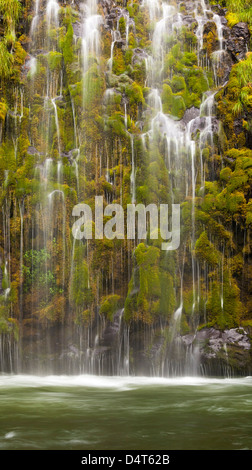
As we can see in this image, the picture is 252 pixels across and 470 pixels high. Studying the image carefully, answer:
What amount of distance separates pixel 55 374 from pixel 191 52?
952cm

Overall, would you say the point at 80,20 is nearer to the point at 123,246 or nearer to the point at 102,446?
the point at 123,246

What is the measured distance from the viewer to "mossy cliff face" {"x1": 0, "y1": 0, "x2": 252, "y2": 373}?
976cm

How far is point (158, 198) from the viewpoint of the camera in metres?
10.6

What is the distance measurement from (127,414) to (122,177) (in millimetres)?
6411

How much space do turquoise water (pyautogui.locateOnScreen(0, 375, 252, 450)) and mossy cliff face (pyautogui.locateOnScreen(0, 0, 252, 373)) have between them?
1.33 metres

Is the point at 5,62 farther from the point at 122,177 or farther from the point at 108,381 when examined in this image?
the point at 108,381

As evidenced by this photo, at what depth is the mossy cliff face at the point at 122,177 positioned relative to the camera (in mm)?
9758

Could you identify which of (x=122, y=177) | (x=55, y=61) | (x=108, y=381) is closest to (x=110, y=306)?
(x=108, y=381)

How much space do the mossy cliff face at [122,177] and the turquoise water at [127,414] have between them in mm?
1328

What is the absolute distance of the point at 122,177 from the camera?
10836 mm

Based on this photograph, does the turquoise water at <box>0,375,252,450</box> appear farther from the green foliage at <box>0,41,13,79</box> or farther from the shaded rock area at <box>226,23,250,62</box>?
the shaded rock area at <box>226,23,250,62</box>

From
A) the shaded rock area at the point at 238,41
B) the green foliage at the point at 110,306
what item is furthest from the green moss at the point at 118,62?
the green foliage at the point at 110,306

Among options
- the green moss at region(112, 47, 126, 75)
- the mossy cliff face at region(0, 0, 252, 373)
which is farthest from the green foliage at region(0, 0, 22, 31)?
the green moss at region(112, 47, 126, 75)

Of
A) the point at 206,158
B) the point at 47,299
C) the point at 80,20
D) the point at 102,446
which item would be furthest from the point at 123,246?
the point at 80,20
